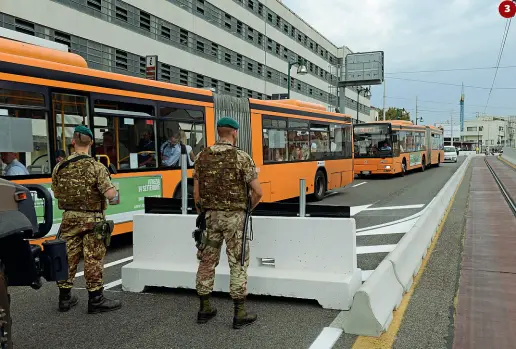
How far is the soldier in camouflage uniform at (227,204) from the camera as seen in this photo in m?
4.29

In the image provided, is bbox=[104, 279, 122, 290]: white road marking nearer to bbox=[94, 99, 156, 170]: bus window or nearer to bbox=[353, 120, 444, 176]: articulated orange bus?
bbox=[94, 99, 156, 170]: bus window

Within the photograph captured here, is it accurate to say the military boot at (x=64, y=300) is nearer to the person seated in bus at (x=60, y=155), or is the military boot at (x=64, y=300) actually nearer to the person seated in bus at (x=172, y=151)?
the person seated in bus at (x=60, y=155)

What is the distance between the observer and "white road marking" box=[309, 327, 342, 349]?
3.85 meters

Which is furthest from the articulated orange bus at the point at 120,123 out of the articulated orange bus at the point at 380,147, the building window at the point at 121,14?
the building window at the point at 121,14

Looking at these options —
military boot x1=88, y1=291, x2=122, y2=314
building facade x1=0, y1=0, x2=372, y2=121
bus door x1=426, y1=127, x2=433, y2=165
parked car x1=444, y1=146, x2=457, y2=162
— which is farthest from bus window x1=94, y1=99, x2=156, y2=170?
parked car x1=444, y1=146, x2=457, y2=162

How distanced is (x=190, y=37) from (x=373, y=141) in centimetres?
1759

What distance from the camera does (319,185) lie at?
49.9 ft

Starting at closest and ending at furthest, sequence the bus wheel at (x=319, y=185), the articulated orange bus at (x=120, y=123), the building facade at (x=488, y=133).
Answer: the articulated orange bus at (x=120, y=123) < the bus wheel at (x=319, y=185) < the building facade at (x=488, y=133)

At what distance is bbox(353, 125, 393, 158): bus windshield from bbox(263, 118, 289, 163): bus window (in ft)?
41.2

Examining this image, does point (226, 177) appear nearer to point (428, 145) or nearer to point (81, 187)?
point (81, 187)

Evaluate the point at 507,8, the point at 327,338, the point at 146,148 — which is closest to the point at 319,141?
the point at 507,8

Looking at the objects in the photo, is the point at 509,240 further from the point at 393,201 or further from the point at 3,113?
the point at 3,113

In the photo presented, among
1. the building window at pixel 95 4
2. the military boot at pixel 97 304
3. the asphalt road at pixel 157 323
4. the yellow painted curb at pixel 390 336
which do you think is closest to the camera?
the yellow painted curb at pixel 390 336

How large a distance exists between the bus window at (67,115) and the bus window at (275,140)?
5.60 m
